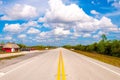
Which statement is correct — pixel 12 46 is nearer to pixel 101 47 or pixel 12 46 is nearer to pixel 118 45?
pixel 101 47

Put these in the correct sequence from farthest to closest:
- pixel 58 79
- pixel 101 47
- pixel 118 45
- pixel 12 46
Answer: pixel 12 46 < pixel 101 47 < pixel 118 45 < pixel 58 79

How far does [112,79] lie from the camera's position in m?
12.0

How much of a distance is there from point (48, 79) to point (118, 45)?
63921mm

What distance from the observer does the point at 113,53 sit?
241 ft

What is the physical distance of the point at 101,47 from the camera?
287ft

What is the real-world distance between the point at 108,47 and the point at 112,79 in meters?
71.0

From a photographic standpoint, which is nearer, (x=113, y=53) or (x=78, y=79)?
(x=78, y=79)

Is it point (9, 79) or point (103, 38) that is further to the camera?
point (103, 38)

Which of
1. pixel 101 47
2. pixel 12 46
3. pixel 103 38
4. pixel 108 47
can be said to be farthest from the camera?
pixel 103 38

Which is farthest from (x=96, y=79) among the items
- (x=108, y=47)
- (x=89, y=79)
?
(x=108, y=47)

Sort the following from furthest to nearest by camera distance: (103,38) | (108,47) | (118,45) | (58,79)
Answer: (103,38), (108,47), (118,45), (58,79)

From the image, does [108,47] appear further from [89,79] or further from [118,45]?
[89,79]

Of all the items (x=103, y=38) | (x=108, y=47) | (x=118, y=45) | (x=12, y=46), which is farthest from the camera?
(x=103, y=38)

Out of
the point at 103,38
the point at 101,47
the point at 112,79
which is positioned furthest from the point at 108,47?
the point at 112,79
